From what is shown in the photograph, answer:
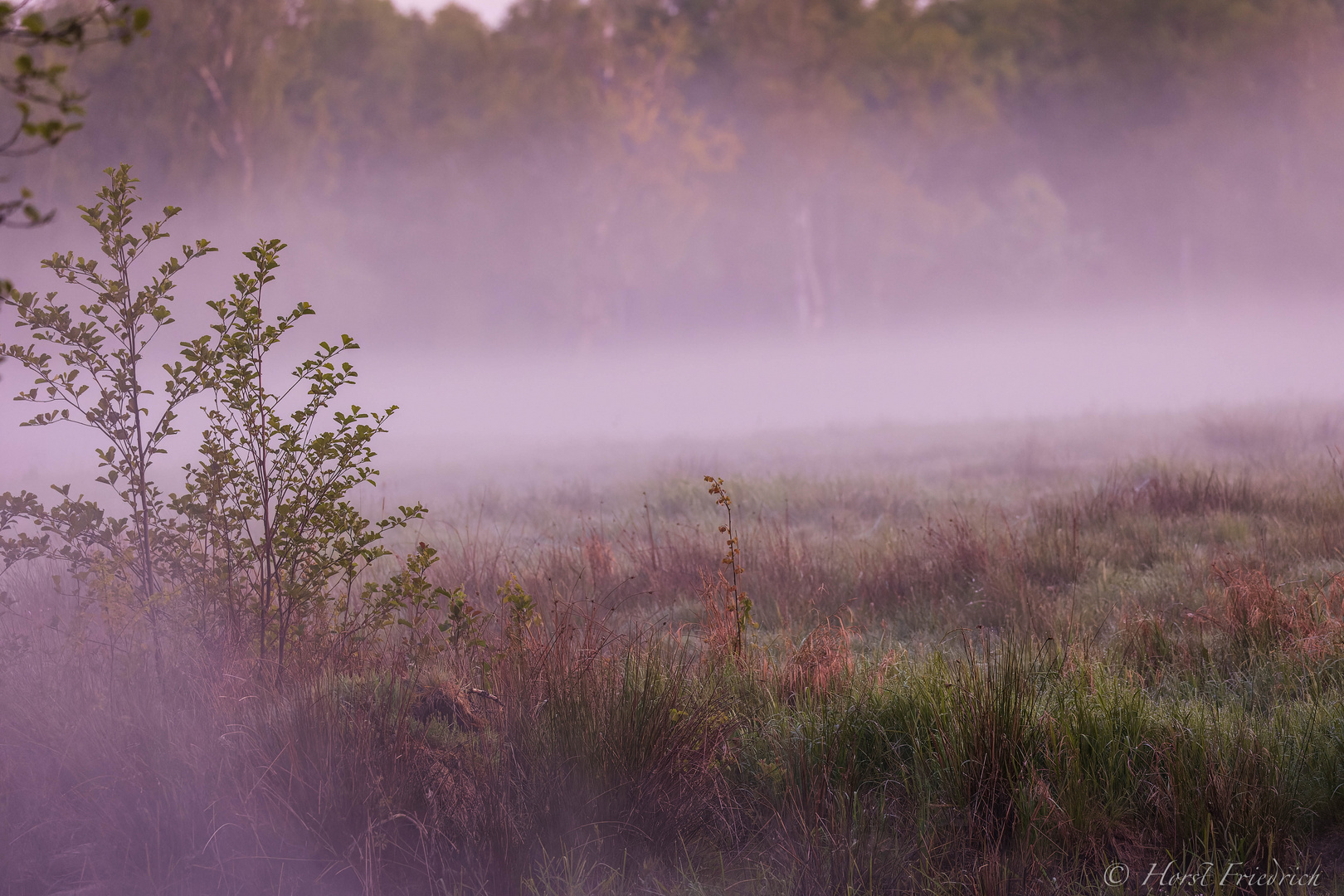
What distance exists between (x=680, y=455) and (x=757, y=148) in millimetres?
24471

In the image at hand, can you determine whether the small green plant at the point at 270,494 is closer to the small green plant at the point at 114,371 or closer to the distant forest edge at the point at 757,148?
the small green plant at the point at 114,371

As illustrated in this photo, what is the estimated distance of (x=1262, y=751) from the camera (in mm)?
2711

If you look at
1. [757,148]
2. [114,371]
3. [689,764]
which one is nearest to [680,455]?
[114,371]

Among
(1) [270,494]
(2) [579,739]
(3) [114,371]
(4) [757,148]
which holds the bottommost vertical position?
(2) [579,739]

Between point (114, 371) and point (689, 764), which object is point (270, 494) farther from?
point (689, 764)

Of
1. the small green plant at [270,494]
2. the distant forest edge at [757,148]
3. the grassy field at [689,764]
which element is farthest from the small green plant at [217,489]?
the distant forest edge at [757,148]

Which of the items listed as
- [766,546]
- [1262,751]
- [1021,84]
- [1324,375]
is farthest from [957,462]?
[1021,84]

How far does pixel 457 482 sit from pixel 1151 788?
13.0 metres

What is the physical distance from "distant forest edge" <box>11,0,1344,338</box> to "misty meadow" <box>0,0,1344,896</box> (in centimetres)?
21

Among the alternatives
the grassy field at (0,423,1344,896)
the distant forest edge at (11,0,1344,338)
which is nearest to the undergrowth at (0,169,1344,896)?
the grassy field at (0,423,1344,896)

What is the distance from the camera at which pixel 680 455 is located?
49.1 ft

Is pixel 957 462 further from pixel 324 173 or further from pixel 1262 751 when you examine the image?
pixel 324 173

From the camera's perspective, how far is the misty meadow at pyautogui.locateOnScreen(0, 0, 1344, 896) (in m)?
2.72

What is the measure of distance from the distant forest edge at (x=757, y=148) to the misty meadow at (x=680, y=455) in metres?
0.21
